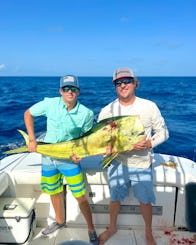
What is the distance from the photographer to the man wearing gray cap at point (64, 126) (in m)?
2.78

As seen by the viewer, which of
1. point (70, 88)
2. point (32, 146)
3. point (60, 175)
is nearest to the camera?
point (70, 88)

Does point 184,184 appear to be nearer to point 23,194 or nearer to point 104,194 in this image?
point 104,194

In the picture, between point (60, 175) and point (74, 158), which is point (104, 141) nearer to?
point (74, 158)

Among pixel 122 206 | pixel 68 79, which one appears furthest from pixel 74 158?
pixel 122 206

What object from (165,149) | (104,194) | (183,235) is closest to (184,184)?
(183,235)

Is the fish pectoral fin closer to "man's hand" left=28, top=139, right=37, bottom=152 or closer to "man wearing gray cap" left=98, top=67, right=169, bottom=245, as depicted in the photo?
"man wearing gray cap" left=98, top=67, right=169, bottom=245

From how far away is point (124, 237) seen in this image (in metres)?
3.14

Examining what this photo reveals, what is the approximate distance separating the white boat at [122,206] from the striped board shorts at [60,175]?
0.27 m

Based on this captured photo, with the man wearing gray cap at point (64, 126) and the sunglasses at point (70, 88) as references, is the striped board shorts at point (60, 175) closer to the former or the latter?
the man wearing gray cap at point (64, 126)

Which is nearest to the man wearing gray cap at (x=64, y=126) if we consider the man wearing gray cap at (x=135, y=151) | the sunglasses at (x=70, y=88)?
the sunglasses at (x=70, y=88)

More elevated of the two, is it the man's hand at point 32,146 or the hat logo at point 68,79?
the hat logo at point 68,79

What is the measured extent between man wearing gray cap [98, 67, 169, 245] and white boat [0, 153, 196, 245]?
0.89ft

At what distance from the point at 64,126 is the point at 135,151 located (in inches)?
26.4

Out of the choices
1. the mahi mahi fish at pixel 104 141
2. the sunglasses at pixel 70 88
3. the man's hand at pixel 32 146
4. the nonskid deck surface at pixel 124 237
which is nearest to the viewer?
the mahi mahi fish at pixel 104 141
